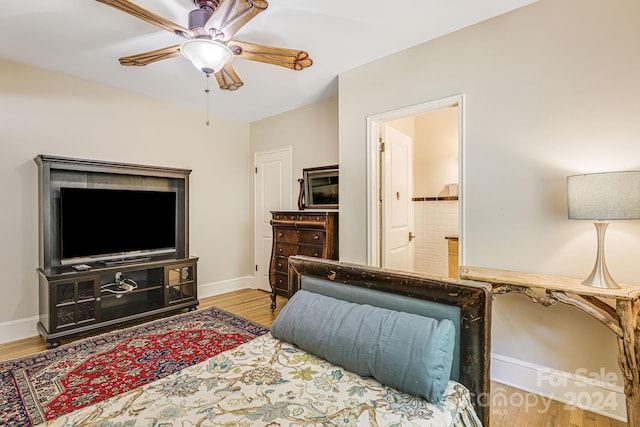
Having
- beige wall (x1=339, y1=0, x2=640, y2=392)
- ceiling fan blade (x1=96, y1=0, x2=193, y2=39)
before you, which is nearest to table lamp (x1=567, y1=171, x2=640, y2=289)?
beige wall (x1=339, y1=0, x2=640, y2=392)

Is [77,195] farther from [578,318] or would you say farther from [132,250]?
[578,318]

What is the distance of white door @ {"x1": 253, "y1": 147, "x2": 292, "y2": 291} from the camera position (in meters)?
4.49

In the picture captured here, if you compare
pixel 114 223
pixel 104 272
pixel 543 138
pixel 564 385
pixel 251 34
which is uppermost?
pixel 251 34

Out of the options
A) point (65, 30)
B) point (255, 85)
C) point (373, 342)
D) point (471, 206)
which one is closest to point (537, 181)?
point (471, 206)

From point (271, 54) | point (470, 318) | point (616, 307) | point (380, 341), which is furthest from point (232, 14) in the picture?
point (616, 307)

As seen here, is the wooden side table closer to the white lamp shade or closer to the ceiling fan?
the white lamp shade

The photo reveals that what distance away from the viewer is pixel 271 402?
1.16 m

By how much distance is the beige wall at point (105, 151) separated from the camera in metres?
2.99

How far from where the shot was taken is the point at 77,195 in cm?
316

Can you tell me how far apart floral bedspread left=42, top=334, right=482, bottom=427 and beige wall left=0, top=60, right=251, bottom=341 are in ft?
9.45

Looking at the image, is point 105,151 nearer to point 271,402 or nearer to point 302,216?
point 302,216

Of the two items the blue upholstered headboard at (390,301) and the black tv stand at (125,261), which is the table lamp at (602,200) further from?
the black tv stand at (125,261)

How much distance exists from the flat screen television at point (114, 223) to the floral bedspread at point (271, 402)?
8.64 feet

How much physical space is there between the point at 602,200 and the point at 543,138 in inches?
24.6
